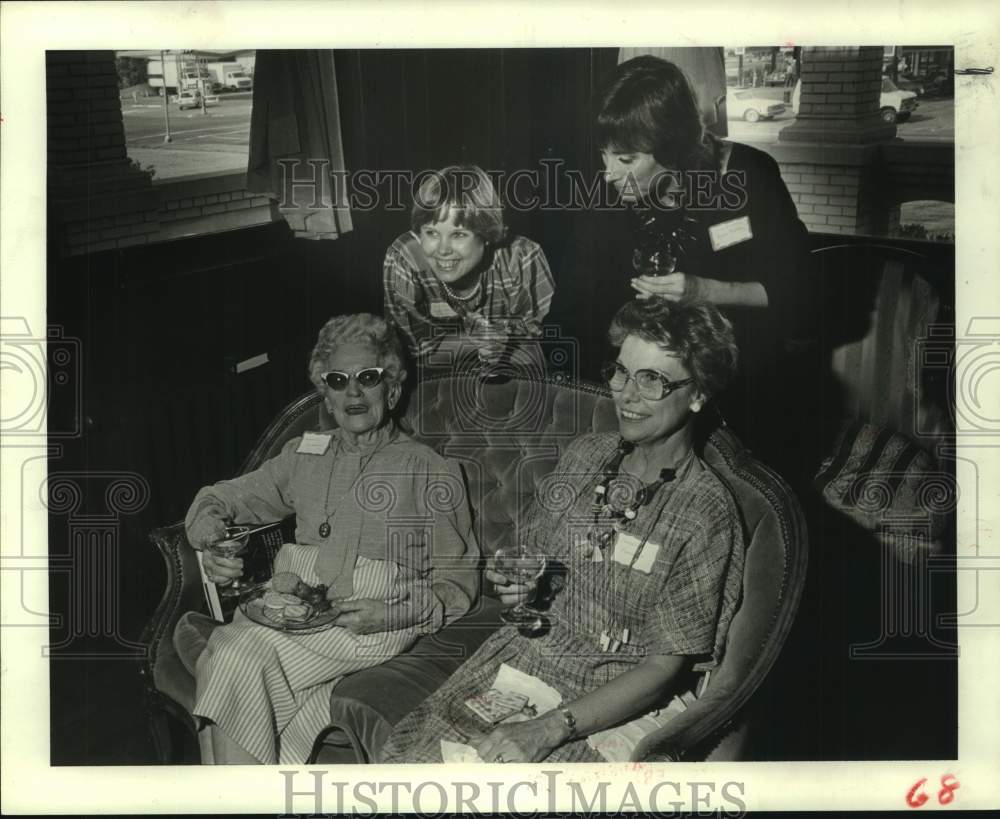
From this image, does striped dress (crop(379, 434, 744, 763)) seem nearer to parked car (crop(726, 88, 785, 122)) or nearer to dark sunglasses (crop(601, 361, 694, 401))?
dark sunglasses (crop(601, 361, 694, 401))

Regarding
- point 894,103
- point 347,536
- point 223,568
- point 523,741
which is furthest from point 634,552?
point 894,103

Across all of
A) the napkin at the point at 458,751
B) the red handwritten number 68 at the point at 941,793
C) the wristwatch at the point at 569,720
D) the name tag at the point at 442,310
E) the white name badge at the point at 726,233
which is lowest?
the red handwritten number 68 at the point at 941,793

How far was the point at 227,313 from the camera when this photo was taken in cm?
439

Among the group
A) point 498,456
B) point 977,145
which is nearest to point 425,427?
point 498,456

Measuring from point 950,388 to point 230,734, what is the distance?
287 cm

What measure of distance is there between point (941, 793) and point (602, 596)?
1528 mm

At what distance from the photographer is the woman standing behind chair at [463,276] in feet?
14.0

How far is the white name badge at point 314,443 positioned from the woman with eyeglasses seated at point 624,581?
76 cm

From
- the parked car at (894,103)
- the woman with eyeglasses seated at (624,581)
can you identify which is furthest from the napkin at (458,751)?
the parked car at (894,103)

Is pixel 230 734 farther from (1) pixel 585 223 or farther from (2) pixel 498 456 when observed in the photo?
(1) pixel 585 223

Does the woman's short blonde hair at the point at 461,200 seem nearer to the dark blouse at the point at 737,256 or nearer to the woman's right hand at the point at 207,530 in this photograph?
the dark blouse at the point at 737,256

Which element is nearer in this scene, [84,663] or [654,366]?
[654,366]

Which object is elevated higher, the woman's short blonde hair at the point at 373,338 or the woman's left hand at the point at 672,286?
the woman's left hand at the point at 672,286

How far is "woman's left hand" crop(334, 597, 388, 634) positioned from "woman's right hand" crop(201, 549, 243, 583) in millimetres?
407
